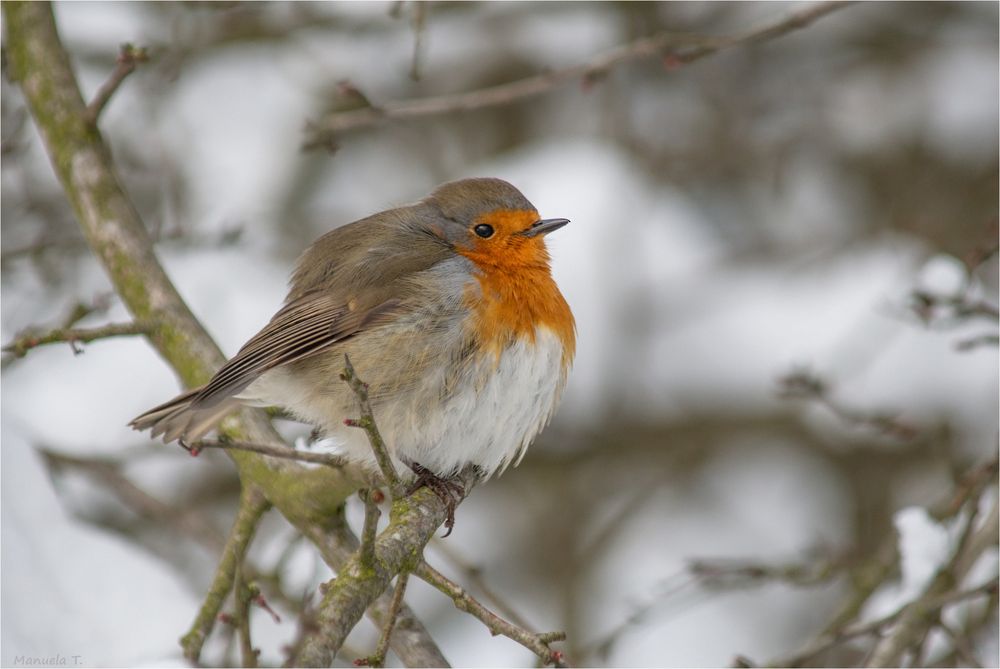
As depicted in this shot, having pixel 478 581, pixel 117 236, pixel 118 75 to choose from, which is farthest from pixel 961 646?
pixel 118 75

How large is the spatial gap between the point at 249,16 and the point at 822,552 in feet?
13.6

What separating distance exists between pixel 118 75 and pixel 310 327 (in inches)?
40.5

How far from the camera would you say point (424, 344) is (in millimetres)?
3525

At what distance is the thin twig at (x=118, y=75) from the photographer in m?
3.56

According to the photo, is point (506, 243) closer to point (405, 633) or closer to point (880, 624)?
point (405, 633)

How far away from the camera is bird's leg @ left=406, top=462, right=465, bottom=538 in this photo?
327 cm

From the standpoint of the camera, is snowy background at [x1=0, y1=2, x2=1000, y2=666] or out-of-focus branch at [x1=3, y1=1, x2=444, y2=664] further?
snowy background at [x1=0, y1=2, x2=1000, y2=666]

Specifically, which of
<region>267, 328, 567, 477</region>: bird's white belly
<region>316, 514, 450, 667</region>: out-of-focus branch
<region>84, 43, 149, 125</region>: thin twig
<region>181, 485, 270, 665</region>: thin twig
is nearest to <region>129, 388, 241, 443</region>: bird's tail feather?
<region>181, 485, 270, 665</region>: thin twig

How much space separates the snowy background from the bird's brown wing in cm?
140

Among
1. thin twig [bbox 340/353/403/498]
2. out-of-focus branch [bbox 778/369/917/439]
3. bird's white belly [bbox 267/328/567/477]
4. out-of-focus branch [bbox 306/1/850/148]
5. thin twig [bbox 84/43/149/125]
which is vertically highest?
out-of-focus branch [bbox 306/1/850/148]

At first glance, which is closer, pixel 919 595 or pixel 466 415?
pixel 466 415

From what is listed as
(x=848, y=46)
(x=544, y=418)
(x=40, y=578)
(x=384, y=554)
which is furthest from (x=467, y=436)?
(x=848, y=46)

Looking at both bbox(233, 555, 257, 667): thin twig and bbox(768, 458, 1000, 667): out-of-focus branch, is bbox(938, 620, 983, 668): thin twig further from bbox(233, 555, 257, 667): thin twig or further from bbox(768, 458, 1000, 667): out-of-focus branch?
bbox(233, 555, 257, 667): thin twig

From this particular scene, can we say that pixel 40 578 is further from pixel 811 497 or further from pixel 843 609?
pixel 811 497
